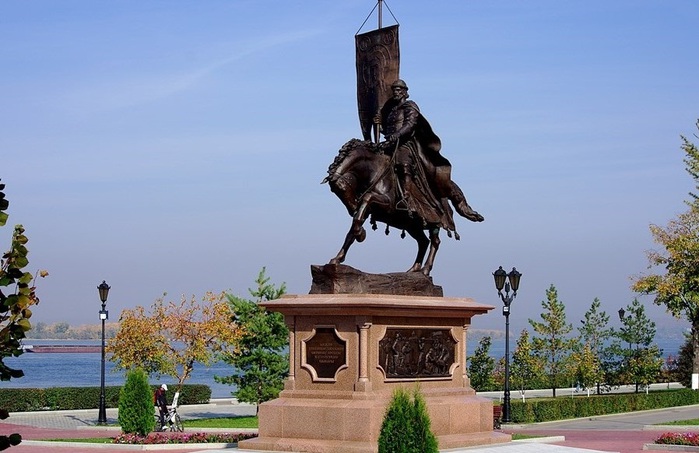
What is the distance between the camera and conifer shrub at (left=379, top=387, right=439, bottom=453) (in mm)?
13766

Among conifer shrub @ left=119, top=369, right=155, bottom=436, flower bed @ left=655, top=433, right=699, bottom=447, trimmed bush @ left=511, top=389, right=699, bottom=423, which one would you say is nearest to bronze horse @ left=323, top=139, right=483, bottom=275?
conifer shrub @ left=119, top=369, right=155, bottom=436

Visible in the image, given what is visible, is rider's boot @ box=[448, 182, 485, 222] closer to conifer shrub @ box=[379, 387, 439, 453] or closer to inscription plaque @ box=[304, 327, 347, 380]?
inscription plaque @ box=[304, 327, 347, 380]

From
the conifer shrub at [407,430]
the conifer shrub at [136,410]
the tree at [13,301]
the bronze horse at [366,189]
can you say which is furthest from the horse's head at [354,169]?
the tree at [13,301]

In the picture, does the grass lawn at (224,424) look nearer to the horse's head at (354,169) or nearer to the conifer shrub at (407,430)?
the horse's head at (354,169)

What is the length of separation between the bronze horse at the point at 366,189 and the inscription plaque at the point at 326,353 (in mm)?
1159

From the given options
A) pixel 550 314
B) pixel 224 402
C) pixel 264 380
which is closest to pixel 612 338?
pixel 550 314

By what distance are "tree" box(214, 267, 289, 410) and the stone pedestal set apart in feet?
52.0

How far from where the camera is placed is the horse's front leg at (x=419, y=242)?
61.8 feet

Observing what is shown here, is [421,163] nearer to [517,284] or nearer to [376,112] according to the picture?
[376,112]

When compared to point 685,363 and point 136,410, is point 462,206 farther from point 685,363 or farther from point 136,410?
point 685,363

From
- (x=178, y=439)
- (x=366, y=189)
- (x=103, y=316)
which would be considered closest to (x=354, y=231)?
(x=366, y=189)

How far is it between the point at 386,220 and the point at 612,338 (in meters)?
33.0

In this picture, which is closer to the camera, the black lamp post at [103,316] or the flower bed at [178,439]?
the flower bed at [178,439]

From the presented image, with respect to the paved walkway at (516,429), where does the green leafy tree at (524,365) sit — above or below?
above
